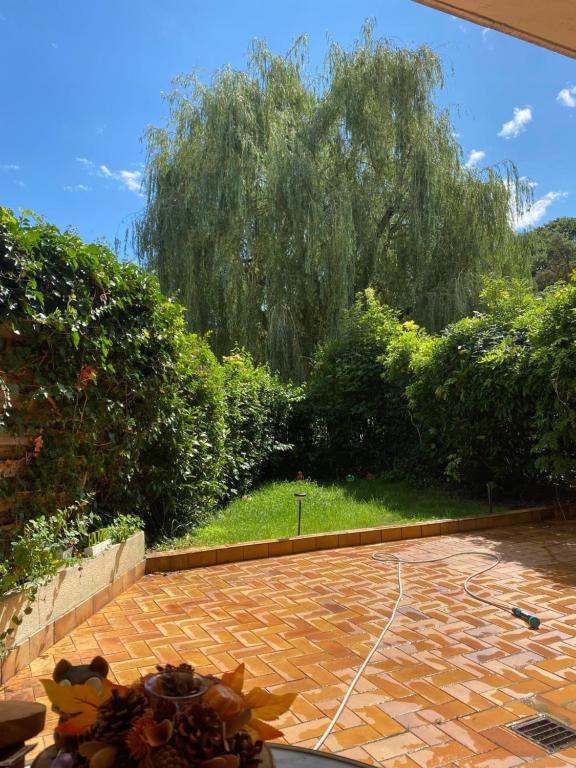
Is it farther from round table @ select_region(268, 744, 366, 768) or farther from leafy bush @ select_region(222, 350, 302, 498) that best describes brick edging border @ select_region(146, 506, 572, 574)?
round table @ select_region(268, 744, 366, 768)

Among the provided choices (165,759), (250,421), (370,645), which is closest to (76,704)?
(165,759)

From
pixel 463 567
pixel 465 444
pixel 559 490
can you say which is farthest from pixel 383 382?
pixel 463 567

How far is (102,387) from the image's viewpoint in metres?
3.69


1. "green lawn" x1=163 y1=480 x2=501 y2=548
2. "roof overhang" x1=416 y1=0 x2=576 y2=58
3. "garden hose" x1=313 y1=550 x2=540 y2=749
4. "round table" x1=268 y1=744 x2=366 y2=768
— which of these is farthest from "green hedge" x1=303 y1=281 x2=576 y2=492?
"round table" x1=268 y1=744 x2=366 y2=768

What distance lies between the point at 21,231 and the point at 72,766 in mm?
2681

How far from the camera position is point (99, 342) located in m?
3.43

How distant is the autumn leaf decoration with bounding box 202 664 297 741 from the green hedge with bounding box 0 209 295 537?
242 centimetres

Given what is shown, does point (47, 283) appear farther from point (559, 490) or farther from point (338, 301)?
point (338, 301)

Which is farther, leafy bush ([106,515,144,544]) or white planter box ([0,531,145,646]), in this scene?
leafy bush ([106,515,144,544])

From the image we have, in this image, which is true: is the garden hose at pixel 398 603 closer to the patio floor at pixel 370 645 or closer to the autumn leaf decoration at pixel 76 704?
the patio floor at pixel 370 645

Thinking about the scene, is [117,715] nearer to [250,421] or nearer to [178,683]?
[178,683]

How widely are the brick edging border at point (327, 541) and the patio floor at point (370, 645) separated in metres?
0.13

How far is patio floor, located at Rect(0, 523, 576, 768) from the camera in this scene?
2180 mm

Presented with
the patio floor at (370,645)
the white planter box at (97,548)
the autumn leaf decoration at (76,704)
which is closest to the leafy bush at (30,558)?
the white planter box at (97,548)
